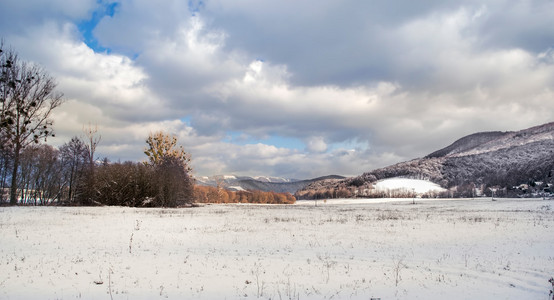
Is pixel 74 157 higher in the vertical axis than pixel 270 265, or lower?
higher

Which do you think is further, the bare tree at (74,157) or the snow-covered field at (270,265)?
the bare tree at (74,157)

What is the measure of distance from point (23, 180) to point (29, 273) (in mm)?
62115

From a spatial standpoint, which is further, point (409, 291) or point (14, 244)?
point (14, 244)

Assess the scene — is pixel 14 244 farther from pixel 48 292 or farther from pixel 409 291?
pixel 409 291

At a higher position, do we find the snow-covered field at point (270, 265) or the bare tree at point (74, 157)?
the bare tree at point (74, 157)

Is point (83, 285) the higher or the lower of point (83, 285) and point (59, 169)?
the lower

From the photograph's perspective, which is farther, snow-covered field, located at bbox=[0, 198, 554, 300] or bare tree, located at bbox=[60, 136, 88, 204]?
bare tree, located at bbox=[60, 136, 88, 204]

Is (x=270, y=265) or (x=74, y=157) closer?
(x=270, y=265)

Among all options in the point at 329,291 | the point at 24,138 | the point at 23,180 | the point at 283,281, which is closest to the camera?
the point at 329,291

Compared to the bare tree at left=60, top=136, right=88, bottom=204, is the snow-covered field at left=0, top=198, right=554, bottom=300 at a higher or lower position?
lower

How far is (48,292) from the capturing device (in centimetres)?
1005

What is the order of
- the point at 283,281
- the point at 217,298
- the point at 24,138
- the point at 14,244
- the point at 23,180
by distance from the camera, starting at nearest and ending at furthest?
1. the point at 217,298
2. the point at 283,281
3. the point at 14,244
4. the point at 24,138
5. the point at 23,180

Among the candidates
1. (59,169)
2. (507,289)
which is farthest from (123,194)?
(507,289)

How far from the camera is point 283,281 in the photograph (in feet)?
37.3
